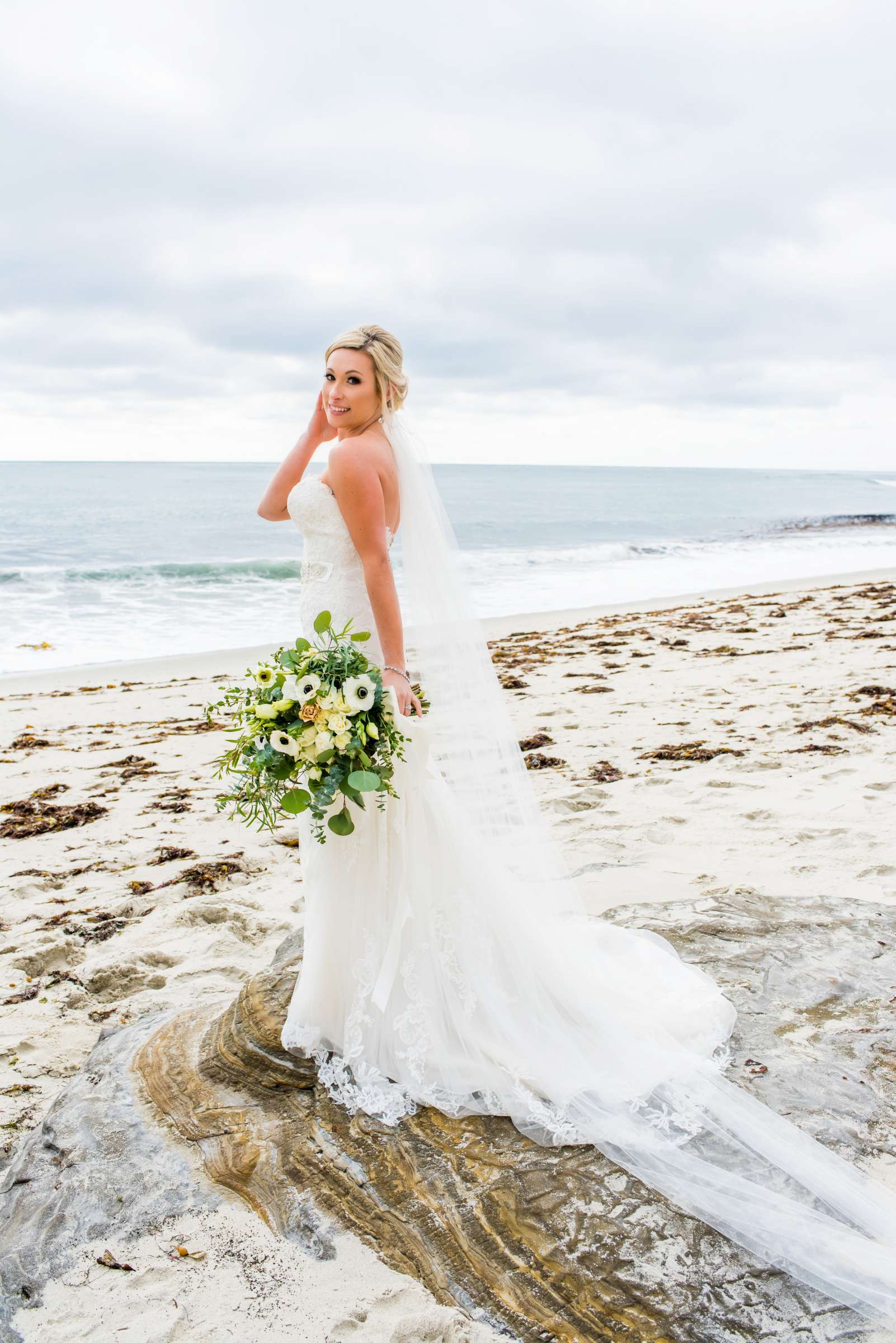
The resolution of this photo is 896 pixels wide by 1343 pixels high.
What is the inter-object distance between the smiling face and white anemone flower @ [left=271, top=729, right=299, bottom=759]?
3.77 ft

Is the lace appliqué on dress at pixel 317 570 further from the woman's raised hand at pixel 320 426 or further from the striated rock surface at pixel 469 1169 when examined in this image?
the striated rock surface at pixel 469 1169

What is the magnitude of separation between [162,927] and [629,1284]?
305 cm

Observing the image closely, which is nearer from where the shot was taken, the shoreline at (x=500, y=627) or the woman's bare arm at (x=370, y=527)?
the woman's bare arm at (x=370, y=527)

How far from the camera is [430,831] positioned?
302 cm

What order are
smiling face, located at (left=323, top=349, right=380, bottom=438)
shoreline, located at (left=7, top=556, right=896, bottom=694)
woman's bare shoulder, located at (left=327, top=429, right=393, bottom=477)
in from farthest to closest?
shoreline, located at (left=7, top=556, right=896, bottom=694)
smiling face, located at (left=323, top=349, right=380, bottom=438)
woman's bare shoulder, located at (left=327, top=429, right=393, bottom=477)

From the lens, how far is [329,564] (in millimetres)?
3129

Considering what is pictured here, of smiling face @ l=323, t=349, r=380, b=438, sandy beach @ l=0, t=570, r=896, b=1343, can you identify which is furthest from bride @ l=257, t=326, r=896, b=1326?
sandy beach @ l=0, t=570, r=896, b=1343

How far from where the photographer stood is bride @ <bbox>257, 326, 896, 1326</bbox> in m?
2.68

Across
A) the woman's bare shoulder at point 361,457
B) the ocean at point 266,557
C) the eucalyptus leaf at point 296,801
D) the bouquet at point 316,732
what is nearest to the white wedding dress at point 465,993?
the woman's bare shoulder at point 361,457

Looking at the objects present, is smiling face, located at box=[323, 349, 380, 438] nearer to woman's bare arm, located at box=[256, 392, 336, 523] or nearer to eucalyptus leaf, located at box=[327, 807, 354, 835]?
woman's bare arm, located at box=[256, 392, 336, 523]

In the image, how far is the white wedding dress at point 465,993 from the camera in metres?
2.65

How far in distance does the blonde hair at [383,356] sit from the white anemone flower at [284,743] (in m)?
1.24

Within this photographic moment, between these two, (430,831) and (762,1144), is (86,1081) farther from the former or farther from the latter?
(762,1144)

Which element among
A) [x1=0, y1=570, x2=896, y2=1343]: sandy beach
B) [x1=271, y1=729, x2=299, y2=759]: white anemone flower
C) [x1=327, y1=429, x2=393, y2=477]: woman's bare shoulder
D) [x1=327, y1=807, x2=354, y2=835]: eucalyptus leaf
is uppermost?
[x1=327, y1=429, x2=393, y2=477]: woman's bare shoulder
